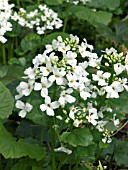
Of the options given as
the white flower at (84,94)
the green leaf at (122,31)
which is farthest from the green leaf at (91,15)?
the white flower at (84,94)

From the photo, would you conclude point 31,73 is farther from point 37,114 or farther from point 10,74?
point 10,74

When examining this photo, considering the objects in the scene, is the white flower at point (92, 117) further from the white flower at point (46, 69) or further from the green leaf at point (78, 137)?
the white flower at point (46, 69)

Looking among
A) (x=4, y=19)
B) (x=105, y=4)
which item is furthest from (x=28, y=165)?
(x=105, y=4)

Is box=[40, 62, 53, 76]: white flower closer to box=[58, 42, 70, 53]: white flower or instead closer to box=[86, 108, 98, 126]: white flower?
box=[58, 42, 70, 53]: white flower

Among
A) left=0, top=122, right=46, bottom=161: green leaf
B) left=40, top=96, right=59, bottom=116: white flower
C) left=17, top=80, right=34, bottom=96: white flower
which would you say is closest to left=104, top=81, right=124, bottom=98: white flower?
left=40, top=96, right=59, bottom=116: white flower

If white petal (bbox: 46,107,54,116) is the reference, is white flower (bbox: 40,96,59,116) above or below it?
above

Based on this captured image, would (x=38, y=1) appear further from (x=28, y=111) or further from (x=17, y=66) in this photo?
(x=28, y=111)

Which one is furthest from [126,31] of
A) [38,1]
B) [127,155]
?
[127,155]
